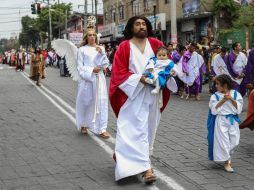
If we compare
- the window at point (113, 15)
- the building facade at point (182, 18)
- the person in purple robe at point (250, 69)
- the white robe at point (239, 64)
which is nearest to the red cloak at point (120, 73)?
the person in purple robe at point (250, 69)

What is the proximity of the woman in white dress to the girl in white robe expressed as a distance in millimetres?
2713

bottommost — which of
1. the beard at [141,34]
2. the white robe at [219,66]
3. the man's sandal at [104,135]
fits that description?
the man's sandal at [104,135]

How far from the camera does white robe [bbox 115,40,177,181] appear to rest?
5.82m

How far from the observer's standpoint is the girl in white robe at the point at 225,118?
21.2 feet

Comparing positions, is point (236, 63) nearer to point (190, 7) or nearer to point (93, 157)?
point (93, 157)

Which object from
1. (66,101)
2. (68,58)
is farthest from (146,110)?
(66,101)

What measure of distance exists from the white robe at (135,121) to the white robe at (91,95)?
2790 mm

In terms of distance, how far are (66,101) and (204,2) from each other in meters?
15.9

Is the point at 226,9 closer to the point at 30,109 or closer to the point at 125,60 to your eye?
the point at 30,109

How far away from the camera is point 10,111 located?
12.8 meters

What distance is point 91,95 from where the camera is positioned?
9.16 m

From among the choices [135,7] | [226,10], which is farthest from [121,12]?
[226,10]

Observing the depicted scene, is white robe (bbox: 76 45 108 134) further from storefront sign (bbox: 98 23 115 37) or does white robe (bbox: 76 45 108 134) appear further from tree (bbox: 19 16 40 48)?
tree (bbox: 19 16 40 48)

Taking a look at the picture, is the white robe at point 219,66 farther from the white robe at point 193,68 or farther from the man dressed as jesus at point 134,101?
the man dressed as jesus at point 134,101
